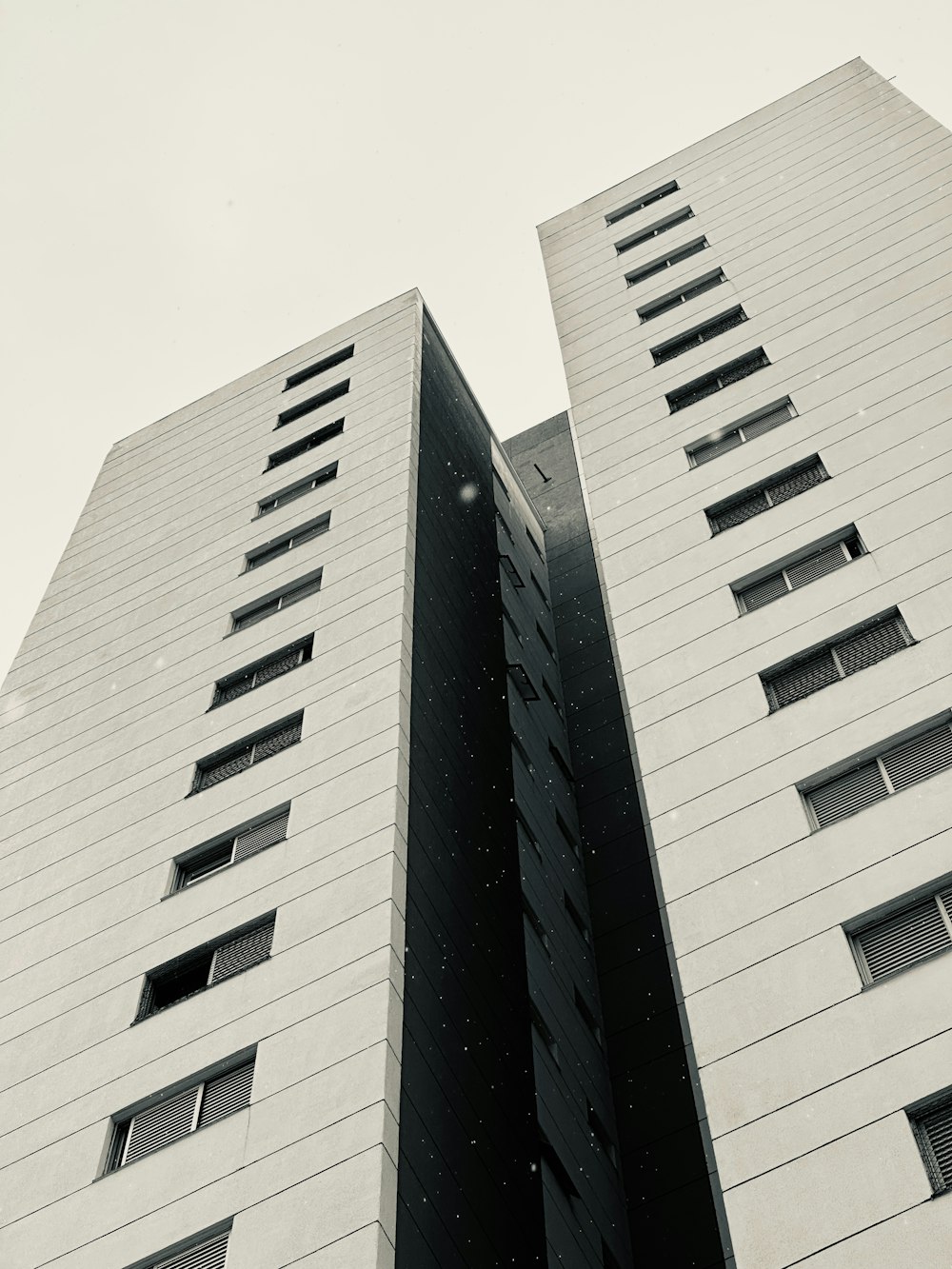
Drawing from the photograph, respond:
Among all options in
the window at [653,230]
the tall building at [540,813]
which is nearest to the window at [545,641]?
the tall building at [540,813]

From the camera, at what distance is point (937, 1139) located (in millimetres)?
14305

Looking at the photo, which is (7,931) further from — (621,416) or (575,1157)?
(621,416)

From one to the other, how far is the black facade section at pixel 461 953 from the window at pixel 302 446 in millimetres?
3302

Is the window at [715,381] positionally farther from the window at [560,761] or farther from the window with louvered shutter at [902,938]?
the window with louvered shutter at [902,938]

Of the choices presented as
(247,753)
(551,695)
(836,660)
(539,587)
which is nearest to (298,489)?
(551,695)

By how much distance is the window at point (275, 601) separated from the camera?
29391 millimetres

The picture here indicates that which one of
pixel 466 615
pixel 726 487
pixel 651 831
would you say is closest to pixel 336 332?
pixel 466 615

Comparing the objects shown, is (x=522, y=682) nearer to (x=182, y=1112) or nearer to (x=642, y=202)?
(x=182, y=1112)

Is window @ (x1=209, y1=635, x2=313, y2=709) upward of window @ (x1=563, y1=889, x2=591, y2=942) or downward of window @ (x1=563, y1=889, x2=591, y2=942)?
upward

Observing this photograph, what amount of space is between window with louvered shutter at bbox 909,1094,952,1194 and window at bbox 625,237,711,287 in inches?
1007

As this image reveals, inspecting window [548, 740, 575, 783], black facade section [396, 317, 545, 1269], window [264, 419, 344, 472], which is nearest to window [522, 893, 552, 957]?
black facade section [396, 317, 545, 1269]

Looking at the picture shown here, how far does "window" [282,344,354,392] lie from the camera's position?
130ft

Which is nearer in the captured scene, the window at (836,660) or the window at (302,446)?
the window at (836,660)

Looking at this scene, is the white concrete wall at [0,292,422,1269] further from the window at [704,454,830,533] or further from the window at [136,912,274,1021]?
the window at [704,454,830,533]
